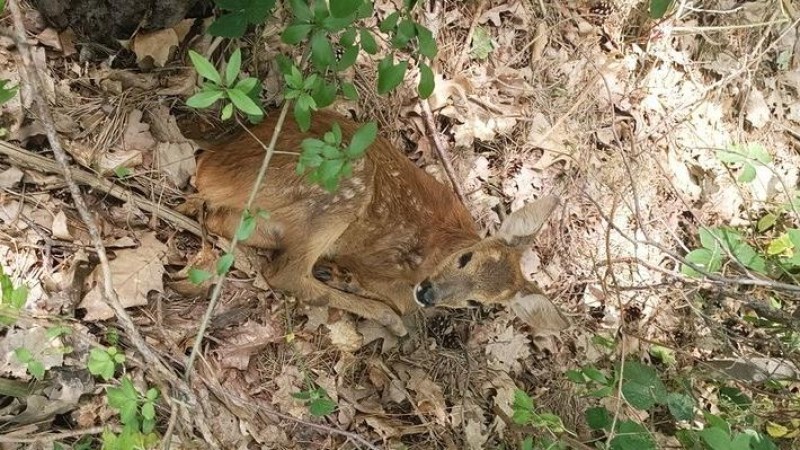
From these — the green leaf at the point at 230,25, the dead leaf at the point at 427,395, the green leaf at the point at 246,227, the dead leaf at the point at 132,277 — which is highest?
the green leaf at the point at 230,25

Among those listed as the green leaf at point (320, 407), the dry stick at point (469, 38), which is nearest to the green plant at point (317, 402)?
the green leaf at point (320, 407)

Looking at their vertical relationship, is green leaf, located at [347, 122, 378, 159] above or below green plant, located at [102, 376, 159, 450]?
above

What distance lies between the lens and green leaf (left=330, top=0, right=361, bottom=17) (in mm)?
2473

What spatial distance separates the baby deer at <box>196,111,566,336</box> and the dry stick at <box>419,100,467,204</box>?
27cm

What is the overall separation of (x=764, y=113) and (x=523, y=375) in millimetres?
3261

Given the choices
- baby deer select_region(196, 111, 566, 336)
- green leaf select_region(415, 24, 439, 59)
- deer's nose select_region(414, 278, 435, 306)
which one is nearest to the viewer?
green leaf select_region(415, 24, 439, 59)

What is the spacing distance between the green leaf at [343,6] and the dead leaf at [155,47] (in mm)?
1497

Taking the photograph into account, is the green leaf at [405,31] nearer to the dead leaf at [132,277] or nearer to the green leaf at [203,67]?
the green leaf at [203,67]

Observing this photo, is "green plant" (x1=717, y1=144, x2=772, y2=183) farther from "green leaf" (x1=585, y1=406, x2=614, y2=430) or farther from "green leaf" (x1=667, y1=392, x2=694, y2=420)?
"green leaf" (x1=585, y1=406, x2=614, y2=430)

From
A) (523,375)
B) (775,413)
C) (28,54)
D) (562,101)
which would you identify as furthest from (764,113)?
(28,54)

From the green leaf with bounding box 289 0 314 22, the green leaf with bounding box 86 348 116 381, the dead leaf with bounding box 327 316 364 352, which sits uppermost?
the green leaf with bounding box 289 0 314 22

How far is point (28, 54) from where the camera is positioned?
301 cm

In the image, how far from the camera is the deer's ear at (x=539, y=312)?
13.6 feet

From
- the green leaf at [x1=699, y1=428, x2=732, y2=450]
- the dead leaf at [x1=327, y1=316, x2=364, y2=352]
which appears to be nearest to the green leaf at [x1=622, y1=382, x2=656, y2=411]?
the green leaf at [x1=699, y1=428, x2=732, y2=450]
